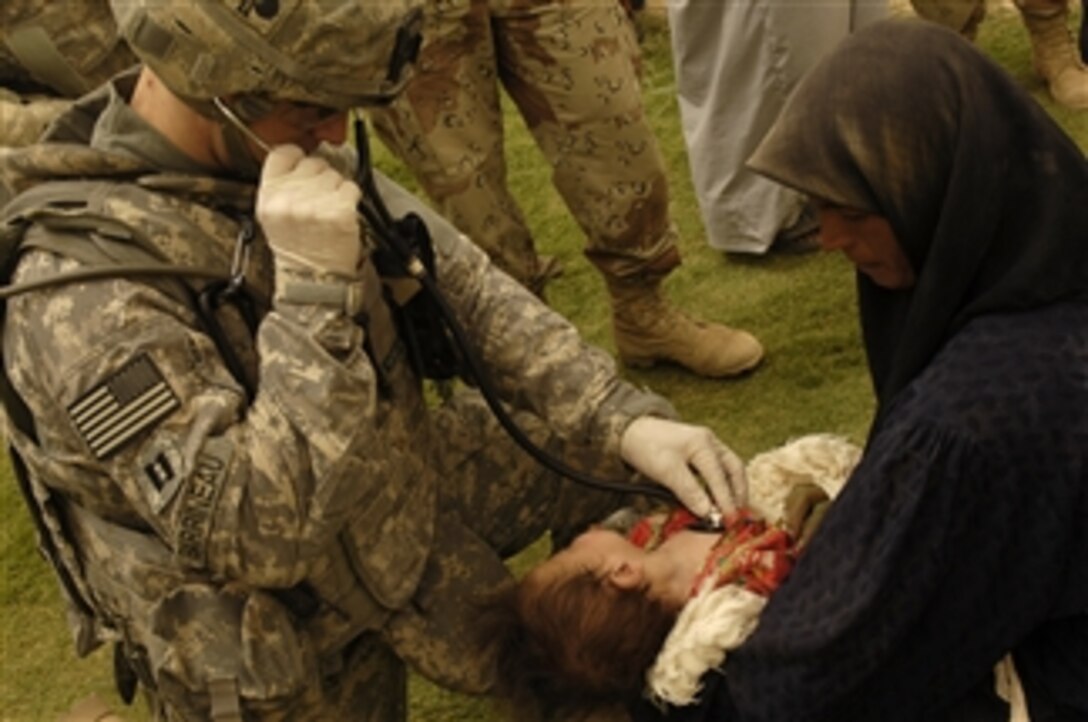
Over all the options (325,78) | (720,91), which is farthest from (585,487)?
(720,91)

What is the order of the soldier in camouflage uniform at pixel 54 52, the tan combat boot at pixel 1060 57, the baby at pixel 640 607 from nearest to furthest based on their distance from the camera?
the baby at pixel 640 607 → the soldier in camouflage uniform at pixel 54 52 → the tan combat boot at pixel 1060 57

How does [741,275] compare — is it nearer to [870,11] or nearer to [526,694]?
[870,11]

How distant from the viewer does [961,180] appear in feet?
6.76

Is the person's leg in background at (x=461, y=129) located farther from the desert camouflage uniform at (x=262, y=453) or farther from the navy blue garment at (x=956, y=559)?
the navy blue garment at (x=956, y=559)

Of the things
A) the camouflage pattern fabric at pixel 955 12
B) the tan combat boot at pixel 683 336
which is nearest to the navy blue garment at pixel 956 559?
the tan combat boot at pixel 683 336

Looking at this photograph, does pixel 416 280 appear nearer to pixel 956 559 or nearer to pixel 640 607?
pixel 640 607

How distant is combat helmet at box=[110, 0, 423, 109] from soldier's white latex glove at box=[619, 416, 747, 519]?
2.49ft

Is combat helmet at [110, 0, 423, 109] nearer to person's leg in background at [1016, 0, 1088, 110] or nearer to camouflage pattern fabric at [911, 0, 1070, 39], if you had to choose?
camouflage pattern fabric at [911, 0, 1070, 39]

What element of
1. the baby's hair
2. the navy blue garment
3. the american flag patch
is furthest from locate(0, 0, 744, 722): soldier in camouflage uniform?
the navy blue garment

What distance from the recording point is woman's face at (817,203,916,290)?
7.27ft

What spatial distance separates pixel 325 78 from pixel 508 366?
68 centimetres

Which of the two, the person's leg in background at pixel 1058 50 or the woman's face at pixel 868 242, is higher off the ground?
the woman's face at pixel 868 242

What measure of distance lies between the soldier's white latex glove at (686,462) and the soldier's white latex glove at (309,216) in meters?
0.64

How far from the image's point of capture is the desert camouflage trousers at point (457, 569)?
2516 mm
